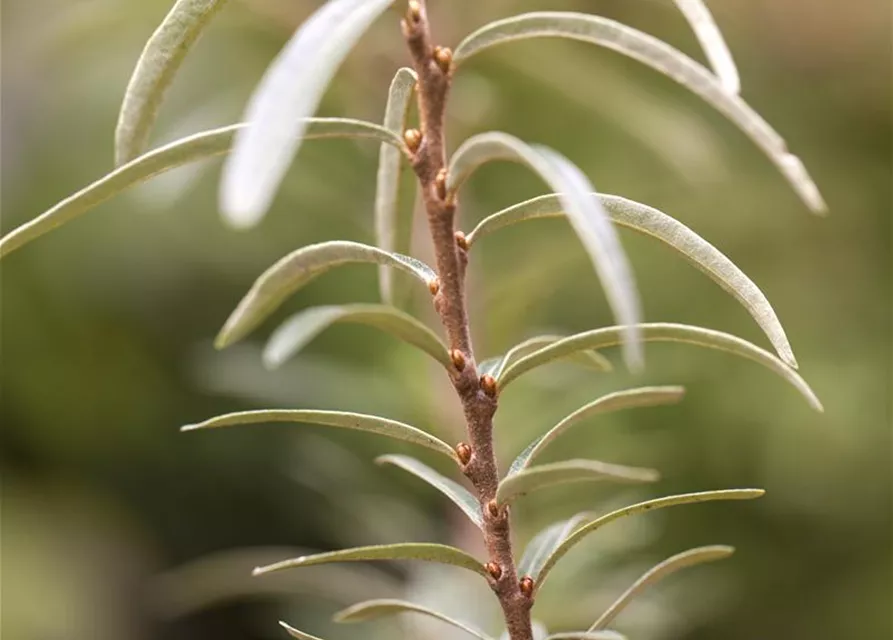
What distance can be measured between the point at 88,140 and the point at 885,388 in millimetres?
1007

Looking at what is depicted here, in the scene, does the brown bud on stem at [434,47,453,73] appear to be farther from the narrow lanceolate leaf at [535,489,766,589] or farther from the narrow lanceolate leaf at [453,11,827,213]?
the narrow lanceolate leaf at [535,489,766,589]

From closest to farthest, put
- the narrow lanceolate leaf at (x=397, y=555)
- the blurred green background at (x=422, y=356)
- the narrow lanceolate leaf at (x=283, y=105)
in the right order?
the narrow lanceolate leaf at (x=283, y=105), the narrow lanceolate leaf at (x=397, y=555), the blurred green background at (x=422, y=356)

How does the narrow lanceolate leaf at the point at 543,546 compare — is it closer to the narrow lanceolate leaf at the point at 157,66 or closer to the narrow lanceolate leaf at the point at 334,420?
the narrow lanceolate leaf at the point at 334,420

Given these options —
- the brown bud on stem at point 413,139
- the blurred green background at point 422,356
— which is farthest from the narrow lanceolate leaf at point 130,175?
the blurred green background at point 422,356

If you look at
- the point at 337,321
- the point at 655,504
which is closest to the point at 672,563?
the point at 655,504

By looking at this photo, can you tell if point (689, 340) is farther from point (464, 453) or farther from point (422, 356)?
point (422, 356)

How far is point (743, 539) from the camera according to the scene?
1.01 meters

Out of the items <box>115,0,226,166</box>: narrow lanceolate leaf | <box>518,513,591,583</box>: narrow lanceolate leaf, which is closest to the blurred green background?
<box>518,513,591,583</box>: narrow lanceolate leaf

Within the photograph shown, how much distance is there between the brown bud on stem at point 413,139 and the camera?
282mm

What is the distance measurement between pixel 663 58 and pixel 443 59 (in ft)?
0.21

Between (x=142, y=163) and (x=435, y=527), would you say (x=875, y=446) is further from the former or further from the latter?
(x=142, y=163)

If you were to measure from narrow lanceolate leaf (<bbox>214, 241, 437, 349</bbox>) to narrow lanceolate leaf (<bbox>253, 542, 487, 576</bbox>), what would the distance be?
0.22 feet

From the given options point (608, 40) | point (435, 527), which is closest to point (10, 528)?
point (435, 527)

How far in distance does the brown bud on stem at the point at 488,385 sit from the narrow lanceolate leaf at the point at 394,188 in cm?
8
